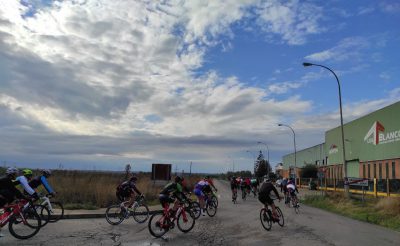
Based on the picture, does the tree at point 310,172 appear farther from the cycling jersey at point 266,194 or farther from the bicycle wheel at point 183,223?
the bicycle wheel at point 183,223

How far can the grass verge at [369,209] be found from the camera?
2070 cm

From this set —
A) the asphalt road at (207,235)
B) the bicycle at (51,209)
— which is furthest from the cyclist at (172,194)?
the bicycle at (51,209)

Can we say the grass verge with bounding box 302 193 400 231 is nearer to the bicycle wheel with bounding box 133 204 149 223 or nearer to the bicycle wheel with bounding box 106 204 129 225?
the bicycle wheel with bounding box 133 204 149 223

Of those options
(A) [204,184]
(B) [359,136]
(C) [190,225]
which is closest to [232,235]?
(C) [190,225]

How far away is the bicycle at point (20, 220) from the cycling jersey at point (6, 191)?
22 centimetres

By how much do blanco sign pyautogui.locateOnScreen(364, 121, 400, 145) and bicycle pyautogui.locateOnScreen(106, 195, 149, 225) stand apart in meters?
31.3

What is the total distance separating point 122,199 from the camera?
55.6ft

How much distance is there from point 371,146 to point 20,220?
1679 inches

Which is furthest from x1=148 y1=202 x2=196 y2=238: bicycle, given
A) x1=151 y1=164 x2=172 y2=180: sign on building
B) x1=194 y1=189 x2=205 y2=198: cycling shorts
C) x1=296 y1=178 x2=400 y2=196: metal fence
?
x1=296 y1=178 x2=400 y2=196: metal fence

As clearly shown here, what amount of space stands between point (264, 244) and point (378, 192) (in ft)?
87.3

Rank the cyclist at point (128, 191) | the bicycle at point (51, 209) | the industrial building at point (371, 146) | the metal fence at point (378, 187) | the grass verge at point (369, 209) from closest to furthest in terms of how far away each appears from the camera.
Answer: the bicycle at point (51, 209) → the cyclist at point (128, 191) → the grass verge at point (369, 209) → the metal fence at point (378, 187) → the industrial building at point (371, 146)

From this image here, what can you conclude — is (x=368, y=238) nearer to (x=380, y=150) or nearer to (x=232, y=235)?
(x=232, y=235)

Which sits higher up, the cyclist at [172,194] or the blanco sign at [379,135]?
the blanco sign at [379,135]

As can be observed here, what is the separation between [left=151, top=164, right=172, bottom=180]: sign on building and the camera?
31.0 metres
